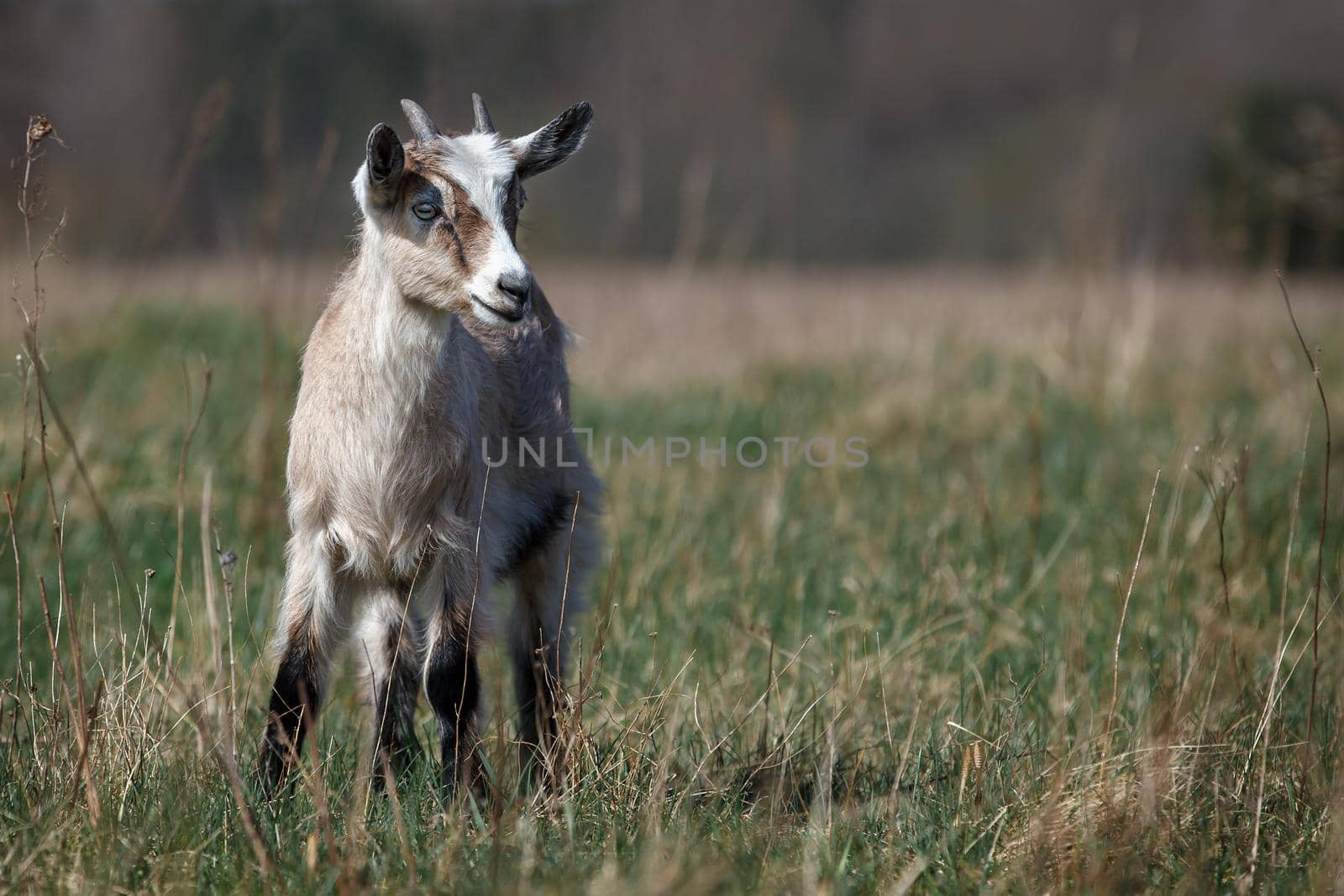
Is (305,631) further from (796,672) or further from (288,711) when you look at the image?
(796,672)

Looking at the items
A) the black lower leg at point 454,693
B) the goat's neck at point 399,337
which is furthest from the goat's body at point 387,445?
the black lower leg at point 454,693

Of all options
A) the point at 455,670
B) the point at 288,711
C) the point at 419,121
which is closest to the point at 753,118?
the point at 419,121

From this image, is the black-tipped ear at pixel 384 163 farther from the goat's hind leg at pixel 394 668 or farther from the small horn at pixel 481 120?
the goat's hind leg at pixel 394 668

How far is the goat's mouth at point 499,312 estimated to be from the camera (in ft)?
10.0

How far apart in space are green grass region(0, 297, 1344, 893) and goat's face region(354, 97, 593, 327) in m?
0.76

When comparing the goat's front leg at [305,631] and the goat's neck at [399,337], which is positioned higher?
the goat's neck at [399,337]

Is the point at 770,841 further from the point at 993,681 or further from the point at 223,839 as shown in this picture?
the point at 993,681

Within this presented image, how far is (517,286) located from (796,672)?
6.10 ft

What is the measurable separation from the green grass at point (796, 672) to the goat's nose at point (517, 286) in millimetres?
899

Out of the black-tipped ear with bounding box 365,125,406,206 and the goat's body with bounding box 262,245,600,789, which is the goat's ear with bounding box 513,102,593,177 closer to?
the black-tipped ear with bounding box 365,125,406,206

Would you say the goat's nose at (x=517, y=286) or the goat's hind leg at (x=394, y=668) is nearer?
the goat's nose at (x=517, y=286)

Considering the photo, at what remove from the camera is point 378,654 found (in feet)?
12.1

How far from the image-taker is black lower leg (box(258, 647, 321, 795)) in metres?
3.07

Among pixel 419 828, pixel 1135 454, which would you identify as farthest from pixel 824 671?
pixel 1135 454
